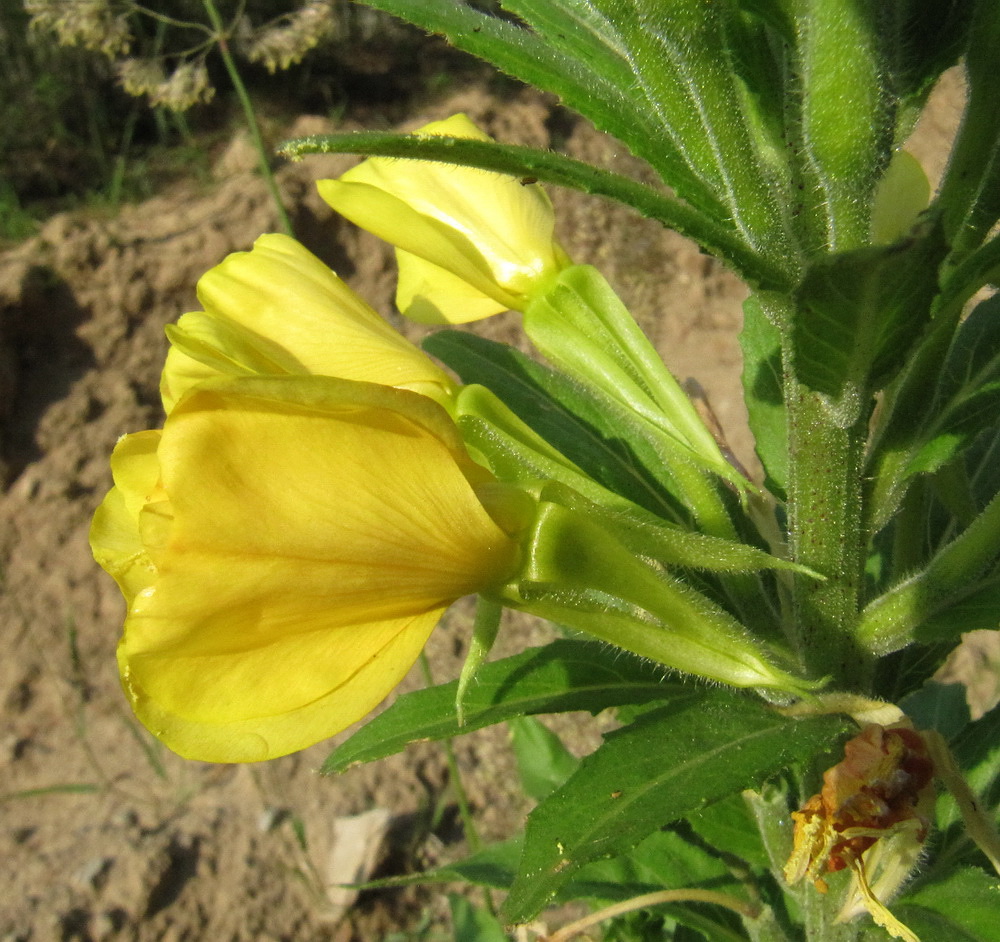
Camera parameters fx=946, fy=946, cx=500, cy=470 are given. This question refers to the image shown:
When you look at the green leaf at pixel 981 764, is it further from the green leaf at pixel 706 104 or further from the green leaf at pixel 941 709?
the green leaf at pixel 706 104

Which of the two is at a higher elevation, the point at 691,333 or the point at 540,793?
the point at 540,793

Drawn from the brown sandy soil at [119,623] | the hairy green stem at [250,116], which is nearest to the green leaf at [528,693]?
the hairy green stem at [250,116]

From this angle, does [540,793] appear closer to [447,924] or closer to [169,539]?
[447,924]

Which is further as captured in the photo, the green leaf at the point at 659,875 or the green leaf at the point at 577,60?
the green leaf at the point at 659,875

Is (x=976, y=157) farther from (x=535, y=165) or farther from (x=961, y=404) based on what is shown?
(x=535, y=165)

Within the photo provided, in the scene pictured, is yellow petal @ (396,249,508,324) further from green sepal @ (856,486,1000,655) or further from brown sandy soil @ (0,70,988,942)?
brown sandy soil @ (0,70,988,942)

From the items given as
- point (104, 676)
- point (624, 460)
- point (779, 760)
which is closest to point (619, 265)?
point (104, 676)
